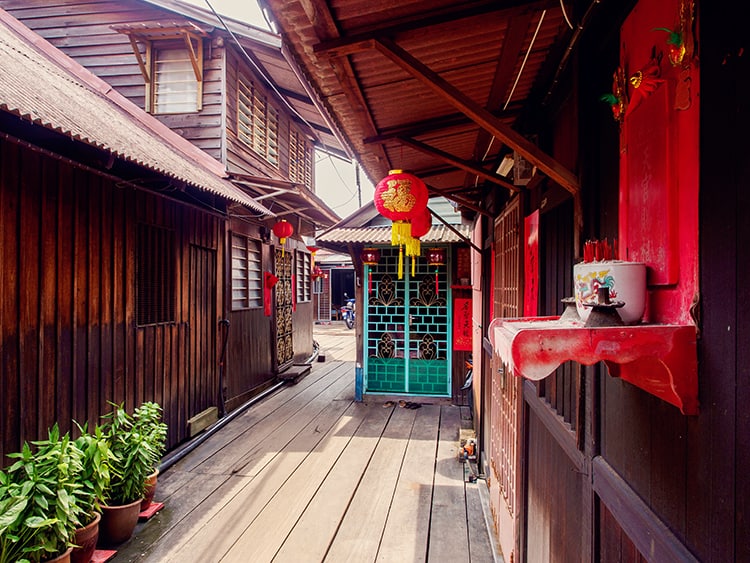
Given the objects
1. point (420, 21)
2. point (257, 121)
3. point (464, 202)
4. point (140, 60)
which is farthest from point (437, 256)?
point (140, 60)

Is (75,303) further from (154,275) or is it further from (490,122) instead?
(490,122)

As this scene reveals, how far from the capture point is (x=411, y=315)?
8992mm

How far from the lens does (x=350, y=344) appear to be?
16969 millimetres

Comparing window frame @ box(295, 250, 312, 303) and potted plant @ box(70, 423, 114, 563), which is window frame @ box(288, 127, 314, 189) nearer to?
window frame @ box(295, 250, 312, 303)

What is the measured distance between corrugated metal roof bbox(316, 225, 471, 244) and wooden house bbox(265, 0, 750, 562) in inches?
184

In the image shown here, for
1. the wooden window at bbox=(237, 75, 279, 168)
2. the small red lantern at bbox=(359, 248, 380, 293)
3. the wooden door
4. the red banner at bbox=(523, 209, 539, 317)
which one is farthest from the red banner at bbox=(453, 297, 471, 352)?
the wooden window at bbox=(237, 75, 279, 168)

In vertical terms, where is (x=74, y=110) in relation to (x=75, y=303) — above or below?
above

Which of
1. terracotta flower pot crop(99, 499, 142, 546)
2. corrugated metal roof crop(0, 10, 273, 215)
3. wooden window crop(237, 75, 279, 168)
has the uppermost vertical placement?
wooden window crop(237, 75, 279, 168)

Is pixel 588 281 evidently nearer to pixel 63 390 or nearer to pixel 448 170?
pixel 448 170

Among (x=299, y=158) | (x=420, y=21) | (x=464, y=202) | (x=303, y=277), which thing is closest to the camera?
(x=420, y=21)

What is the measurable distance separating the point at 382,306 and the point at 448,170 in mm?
4592

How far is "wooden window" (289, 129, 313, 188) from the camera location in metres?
12.7

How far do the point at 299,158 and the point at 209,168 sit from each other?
5939 millimetres

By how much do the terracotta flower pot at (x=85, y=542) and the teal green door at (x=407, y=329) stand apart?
6.01m
